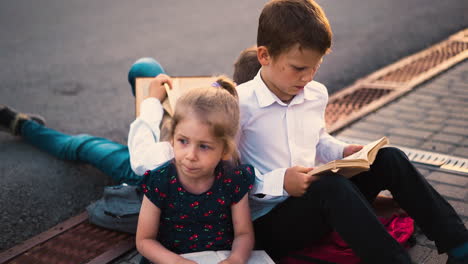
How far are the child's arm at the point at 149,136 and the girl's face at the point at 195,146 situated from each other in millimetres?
383

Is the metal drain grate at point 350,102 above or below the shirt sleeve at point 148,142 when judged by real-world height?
below

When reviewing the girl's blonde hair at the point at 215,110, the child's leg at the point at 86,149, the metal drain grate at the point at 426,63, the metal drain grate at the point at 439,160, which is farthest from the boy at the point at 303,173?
the metal drain grate at the point at 426,63

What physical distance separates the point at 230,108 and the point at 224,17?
6734mm

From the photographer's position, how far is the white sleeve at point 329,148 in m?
→ 3.22

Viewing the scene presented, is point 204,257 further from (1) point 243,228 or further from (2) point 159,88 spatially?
(2) point 159,88

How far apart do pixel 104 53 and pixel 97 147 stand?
3246 millimetres

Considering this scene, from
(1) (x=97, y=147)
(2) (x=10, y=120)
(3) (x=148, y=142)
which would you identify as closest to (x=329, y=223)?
(3) (x=148, y=142)

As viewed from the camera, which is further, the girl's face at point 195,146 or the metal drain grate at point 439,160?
the metal drain grate at point 439,160

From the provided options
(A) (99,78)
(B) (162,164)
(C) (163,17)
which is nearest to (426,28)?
(C) (163,17)

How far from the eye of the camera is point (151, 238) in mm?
2639

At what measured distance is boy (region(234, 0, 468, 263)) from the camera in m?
2.59

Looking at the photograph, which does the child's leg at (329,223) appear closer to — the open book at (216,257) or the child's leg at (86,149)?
the open book at (216,257)

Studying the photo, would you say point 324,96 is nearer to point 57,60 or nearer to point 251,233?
point 251,233

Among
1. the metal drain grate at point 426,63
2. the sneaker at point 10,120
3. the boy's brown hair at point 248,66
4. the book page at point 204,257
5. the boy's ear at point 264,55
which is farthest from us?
the metal drain grate at point 426,63
